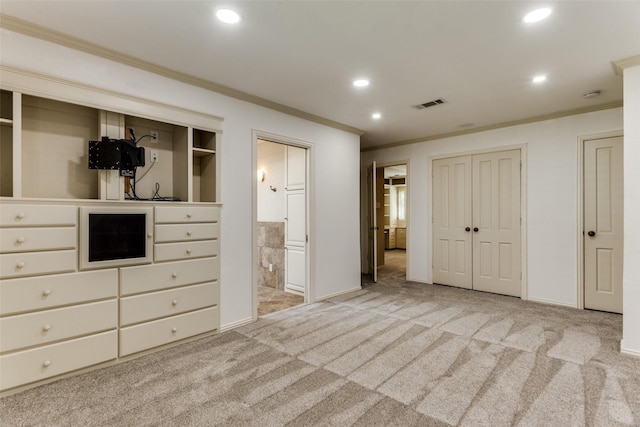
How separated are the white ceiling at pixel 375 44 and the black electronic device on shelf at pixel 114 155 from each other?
76 cm

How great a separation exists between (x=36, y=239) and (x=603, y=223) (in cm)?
574

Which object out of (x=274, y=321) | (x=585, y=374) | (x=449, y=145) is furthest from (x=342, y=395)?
(x=449, y=145)

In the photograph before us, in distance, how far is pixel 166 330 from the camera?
2.83 m

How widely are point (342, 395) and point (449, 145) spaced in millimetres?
4391

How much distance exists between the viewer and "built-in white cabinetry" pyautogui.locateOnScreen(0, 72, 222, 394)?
2.16 meters

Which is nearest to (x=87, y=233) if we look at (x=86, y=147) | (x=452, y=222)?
(x=86, y=147)

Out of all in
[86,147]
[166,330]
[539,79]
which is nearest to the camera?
[86,147]

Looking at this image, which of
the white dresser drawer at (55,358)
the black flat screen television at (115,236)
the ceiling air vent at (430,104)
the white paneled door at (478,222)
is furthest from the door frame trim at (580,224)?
the white dresser drawer at (55,358)

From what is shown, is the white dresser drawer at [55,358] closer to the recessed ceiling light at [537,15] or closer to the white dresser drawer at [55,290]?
the white dresser drawer at [55,290]

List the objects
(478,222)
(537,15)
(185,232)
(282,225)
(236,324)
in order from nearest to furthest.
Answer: (537,15) → (185,232) → (236,324) → (478,222) → (282,225)

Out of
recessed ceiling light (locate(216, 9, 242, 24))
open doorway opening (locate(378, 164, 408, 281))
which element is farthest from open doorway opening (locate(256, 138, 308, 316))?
open doorway opening (locate(378, 164, 408, 281))

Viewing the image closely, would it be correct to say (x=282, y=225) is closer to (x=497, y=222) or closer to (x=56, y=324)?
(x=56, y=324)

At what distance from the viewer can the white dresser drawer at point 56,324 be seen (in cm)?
212

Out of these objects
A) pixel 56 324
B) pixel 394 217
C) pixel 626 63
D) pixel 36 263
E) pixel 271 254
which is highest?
pixel 626 63
